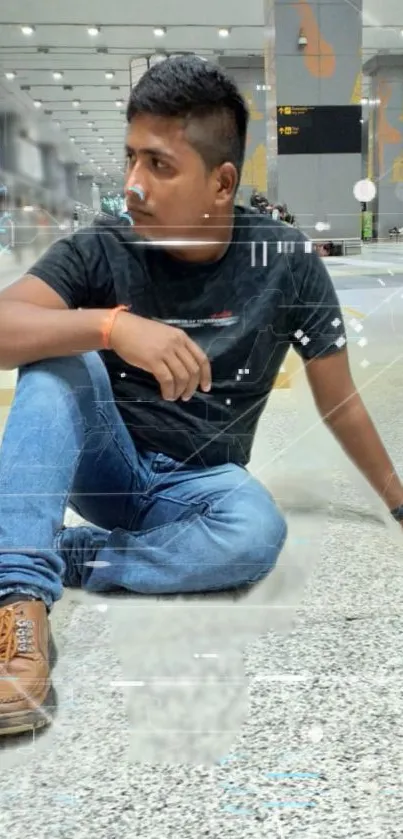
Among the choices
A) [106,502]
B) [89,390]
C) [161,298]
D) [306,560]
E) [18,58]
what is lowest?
[306,560]

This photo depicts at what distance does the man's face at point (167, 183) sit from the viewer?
3.09ft

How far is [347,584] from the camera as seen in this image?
1095 mm

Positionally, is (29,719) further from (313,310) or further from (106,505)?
(313,310)

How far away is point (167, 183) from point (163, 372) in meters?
0.25

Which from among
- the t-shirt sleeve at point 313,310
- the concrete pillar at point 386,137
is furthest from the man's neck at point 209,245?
the concrete pillar at point 386,137

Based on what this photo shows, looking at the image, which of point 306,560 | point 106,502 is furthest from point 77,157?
point 306,560

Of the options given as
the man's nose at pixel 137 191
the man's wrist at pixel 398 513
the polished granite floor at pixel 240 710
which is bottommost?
the polished granite floor at pixel 240 710

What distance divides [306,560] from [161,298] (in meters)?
0.49

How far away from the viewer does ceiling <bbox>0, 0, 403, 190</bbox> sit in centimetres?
107

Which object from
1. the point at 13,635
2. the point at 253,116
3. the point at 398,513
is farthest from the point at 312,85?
the point at 13,635

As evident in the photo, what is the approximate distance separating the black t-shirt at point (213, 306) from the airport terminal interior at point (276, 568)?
0.18ft

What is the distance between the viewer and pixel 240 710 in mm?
786

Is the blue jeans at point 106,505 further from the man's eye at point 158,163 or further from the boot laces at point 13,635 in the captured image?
the man's eye at point 158,163

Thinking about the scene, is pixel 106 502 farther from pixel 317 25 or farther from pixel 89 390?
pixel 317 25
